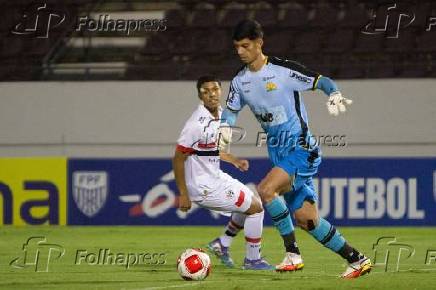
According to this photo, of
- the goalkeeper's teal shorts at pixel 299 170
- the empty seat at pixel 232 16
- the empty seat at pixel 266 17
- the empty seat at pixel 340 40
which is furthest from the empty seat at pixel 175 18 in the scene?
the goalkeeper's teal shorts at pixel 299 170

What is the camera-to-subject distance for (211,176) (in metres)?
10.5

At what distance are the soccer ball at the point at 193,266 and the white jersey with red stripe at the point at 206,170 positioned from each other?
1343mm

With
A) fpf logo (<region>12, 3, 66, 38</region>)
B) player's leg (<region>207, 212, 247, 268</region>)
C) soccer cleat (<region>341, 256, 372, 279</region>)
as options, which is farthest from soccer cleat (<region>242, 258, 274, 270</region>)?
fpf logo (<region>12, 3, 66, 38</region>)

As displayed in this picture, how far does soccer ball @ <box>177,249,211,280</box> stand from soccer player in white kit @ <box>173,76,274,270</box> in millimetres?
1068

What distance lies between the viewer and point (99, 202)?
16.8 m

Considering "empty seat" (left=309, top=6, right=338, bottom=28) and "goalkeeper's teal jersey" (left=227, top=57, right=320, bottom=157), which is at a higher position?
"empty seat" (left=309, top=6, right=338, bottom=28)

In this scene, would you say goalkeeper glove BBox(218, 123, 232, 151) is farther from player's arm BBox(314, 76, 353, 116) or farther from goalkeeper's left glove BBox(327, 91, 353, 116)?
goalkeeper's left glove BBox(327, 91, 353, 116)

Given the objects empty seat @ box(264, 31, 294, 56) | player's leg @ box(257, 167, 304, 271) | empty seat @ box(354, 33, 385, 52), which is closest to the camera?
player's leg @ box(257, 167, 304, 271)

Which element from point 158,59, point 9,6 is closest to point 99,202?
point 158,59

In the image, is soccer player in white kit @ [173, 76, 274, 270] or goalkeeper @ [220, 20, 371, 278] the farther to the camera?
soccer player in white kit @ [173, 76, 274, 270]

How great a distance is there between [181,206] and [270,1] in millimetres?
9486

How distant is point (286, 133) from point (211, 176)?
1.53m

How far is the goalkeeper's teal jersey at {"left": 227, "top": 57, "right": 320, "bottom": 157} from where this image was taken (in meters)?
9.19

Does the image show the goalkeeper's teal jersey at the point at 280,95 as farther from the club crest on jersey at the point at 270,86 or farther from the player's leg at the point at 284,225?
the player's leg at the point at 284,225
